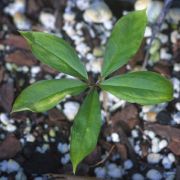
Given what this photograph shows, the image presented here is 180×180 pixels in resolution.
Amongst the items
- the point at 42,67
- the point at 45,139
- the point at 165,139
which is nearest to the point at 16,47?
A: the point at 42,67

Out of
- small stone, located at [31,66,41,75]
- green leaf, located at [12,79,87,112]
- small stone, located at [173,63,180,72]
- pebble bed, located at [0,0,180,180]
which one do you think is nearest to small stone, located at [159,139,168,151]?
pebble bed, located at [0,0,180,180]

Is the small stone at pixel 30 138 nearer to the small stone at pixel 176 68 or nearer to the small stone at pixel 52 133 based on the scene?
the small stone at pixel 52 133

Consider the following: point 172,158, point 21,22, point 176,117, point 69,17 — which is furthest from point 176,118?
point 21,22

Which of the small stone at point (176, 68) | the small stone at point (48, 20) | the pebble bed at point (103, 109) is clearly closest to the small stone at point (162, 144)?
the pebble bed at point (103, 109)

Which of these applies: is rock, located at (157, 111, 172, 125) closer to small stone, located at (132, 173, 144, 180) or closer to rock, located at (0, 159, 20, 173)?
small stone, located at (132, 173, 144, 180)

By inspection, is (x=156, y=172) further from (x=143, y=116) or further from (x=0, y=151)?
(x=0, y=151)

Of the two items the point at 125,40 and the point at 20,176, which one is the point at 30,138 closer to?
the point at 20,176
